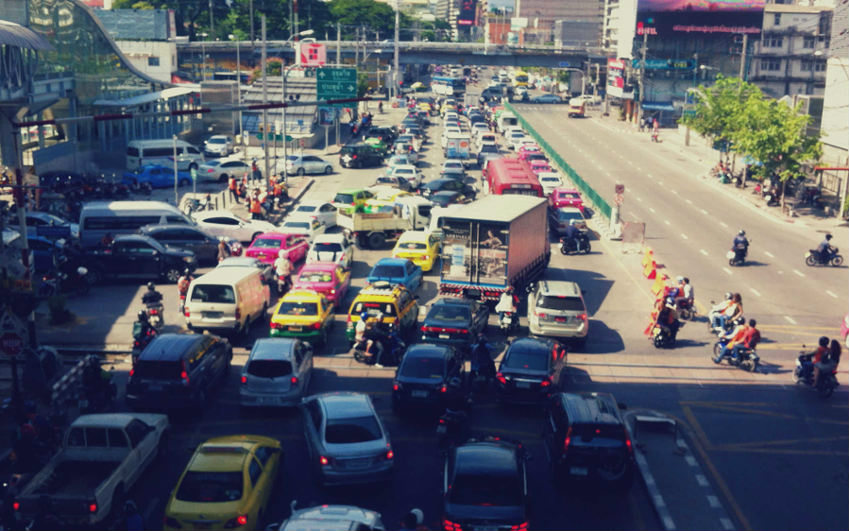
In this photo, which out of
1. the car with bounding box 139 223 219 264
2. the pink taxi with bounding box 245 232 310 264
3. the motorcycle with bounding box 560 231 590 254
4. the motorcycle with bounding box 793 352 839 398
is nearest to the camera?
the motorcycle with bounding box 793 352 839 398

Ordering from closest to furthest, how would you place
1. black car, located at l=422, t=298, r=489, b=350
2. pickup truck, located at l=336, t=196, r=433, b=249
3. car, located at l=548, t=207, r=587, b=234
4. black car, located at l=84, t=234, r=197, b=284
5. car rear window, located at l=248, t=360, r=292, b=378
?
car rear window, located at l=248, t=360, r=292, b=378, black car, located at l=422, t=298, r=489, b=350, black car, located at l=84, t=234, r=197, b=284, pickup truck, located at l=336, t=196, r=433, b=249, car, located at l=548, t=207, r=587, b=234

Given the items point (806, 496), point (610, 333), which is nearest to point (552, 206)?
point (610, 333)

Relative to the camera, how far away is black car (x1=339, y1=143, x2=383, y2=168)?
6931 cm

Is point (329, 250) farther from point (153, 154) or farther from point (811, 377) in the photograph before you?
point (153, 154)

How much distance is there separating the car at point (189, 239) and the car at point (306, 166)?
2752 centimetres

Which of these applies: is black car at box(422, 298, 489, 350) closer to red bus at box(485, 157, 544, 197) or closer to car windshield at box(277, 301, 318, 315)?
car windshield at box(277, 301, 318, 315)

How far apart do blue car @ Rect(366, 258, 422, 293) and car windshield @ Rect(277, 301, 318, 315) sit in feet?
15.8

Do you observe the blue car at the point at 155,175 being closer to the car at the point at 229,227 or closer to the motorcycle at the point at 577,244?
the car at the point at 229,227

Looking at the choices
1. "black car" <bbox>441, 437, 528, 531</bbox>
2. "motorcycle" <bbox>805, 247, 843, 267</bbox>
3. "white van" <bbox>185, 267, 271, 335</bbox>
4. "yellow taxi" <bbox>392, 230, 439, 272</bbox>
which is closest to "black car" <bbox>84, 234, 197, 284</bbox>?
"yellow taxi" <bbox>392, 230, 439, 272</bbox>

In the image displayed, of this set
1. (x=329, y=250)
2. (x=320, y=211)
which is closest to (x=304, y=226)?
(x=320, y=211)

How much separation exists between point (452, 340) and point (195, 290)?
716cm

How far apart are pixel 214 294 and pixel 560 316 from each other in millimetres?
9456

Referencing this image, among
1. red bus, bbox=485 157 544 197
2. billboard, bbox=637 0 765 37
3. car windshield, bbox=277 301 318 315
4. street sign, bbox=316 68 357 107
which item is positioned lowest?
car windshield, bbox=277 301 318 315

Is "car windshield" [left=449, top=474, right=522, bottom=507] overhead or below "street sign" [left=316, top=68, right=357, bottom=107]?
below
